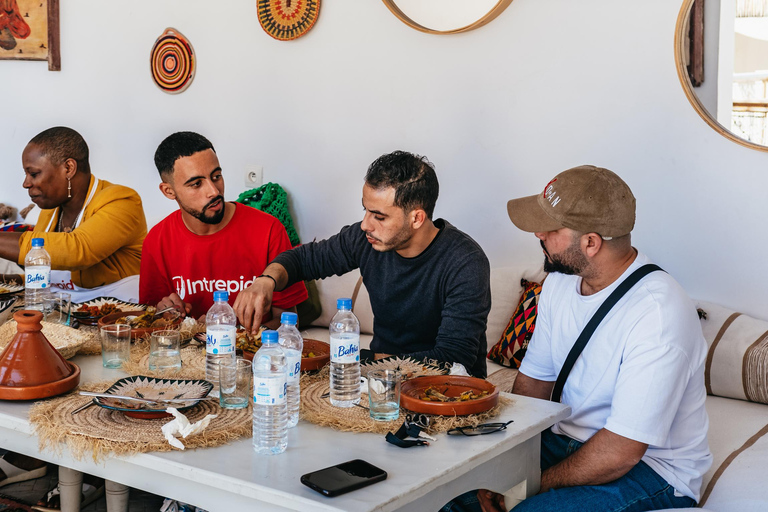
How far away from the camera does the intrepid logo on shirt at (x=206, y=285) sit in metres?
2.75

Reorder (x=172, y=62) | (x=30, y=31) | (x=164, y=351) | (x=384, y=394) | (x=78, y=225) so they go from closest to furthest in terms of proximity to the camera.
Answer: (x=384, y=394) → (x=164, y=351) → (x=78, y=225) → (x=172, y=62) → (x=30, y=31)

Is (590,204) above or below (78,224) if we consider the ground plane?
above

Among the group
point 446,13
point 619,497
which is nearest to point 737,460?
point 619,497

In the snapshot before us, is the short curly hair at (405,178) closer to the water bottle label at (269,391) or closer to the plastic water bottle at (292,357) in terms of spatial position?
the plastic water bottle at (292,357)

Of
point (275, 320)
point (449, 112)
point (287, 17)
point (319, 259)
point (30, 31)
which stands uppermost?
point (30, 31)

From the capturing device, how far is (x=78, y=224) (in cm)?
309

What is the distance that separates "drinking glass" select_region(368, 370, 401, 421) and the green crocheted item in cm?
235

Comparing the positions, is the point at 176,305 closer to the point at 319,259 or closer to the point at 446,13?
the point at 319,259

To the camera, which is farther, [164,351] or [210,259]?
[210,259]

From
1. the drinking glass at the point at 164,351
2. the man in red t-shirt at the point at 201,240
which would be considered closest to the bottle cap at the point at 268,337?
the drinking glass at the point at 164,351

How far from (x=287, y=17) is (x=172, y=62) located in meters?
0.86

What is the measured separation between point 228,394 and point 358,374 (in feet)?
0.96

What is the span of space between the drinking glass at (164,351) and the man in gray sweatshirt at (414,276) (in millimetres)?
298

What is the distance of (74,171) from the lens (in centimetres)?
312
